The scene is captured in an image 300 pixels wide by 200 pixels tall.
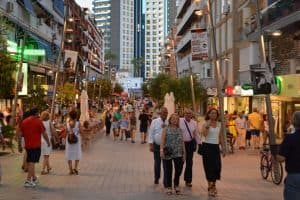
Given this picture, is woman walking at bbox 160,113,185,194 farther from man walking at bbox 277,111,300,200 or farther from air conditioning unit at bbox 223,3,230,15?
air conditioning unit at bbox 223,3,230,15

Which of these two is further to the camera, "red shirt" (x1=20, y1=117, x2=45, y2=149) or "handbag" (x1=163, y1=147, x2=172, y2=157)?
"red shirt" (x1=20, y1=117, x2=45, y2=149)

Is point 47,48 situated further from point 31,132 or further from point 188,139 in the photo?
point 188,139

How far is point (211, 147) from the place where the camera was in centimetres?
1284

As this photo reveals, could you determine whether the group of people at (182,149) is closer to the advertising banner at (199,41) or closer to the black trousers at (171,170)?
the black trousers at (171,170)

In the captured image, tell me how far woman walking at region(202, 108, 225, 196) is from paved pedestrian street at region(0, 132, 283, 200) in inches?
16.9

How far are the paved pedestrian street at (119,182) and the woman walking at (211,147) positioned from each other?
0.43m

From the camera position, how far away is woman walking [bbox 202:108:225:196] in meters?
12.8

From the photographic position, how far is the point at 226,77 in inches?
2060

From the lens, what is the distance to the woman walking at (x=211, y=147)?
12.8 metres

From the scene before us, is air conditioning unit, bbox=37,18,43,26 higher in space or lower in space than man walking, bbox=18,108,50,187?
higher

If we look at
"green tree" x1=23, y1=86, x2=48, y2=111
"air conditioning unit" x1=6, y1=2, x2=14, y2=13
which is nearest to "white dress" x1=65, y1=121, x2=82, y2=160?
"green tree" x1=23, y1=86, x2=48, y2=111

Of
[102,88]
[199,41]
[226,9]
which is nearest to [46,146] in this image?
[199,41]

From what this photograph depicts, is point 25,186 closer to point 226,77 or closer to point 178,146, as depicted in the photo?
point 178,146

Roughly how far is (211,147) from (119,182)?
123 inches
